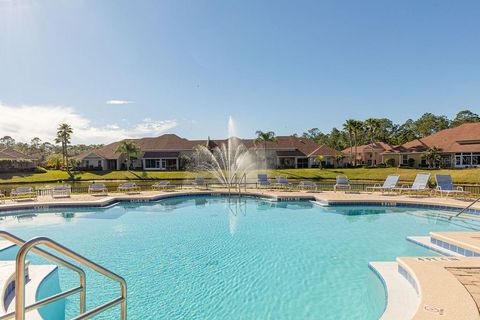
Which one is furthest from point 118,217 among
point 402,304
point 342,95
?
point 342,95

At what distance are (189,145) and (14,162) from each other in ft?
83.9

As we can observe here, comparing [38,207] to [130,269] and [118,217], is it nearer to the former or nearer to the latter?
[118,217]

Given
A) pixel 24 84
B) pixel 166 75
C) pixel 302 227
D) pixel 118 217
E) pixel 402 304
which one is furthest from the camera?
pixel 166 75

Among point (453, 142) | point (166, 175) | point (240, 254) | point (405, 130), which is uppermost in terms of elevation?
point (405, 130)

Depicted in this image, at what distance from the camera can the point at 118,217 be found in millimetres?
13391

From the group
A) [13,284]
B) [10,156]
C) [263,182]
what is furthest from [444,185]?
[10,156]

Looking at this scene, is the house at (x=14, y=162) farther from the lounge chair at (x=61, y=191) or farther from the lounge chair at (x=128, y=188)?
the lounge chair at (x=128, y=188)

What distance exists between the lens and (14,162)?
1704 inches

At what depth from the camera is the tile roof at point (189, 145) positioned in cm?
4666

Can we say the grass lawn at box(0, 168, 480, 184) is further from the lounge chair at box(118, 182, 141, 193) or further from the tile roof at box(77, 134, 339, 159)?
the lounge chair at box(118, 182, 141, 193)

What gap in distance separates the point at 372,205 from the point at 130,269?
1273 cm

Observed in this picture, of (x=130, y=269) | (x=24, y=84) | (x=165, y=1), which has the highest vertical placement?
(x=165, y=1)

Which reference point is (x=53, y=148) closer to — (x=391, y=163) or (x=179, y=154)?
(x=179, y=154)

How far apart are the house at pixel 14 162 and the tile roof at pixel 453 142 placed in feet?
184
